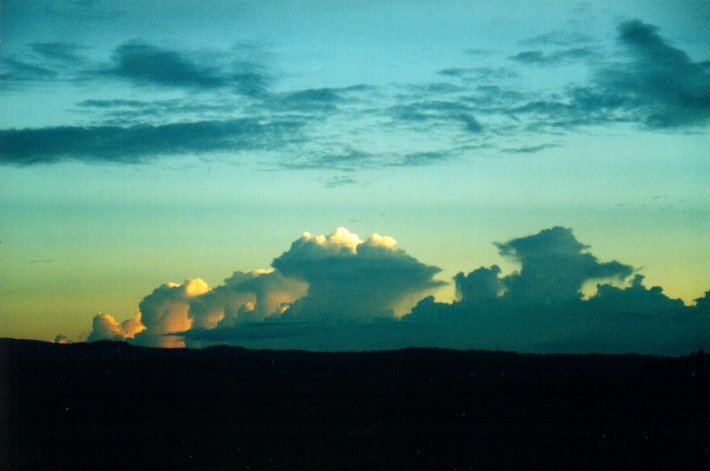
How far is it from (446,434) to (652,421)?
1246cm

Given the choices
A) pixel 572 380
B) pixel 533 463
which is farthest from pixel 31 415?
pixel 572 380

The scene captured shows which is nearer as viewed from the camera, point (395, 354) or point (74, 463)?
point (74, 463)

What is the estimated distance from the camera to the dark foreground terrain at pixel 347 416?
1382 inches

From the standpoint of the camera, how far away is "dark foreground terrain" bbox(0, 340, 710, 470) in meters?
35.1

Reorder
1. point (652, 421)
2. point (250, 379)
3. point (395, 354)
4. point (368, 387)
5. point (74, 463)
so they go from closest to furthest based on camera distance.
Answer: point (74, 463), point (652, 421), point (368, 387), point (250, 379), point (395, 354)

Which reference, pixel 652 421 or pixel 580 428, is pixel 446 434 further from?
pixel 652 421

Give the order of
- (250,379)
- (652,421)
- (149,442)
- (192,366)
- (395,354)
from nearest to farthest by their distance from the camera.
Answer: (149,442), (652,421), (250,379), (192,366), (395,354)

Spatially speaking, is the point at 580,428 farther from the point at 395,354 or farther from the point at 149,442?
the point at 395,354

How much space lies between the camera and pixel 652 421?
44.0 metres

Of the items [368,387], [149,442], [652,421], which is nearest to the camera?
[149,442]

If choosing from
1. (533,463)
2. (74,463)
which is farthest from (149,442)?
(533,463)

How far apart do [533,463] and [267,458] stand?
38.5 feet

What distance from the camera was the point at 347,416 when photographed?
151ft

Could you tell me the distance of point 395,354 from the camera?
304ft
